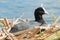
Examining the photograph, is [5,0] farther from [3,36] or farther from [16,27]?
[3,36]

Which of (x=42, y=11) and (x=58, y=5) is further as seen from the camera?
(x=58, y=5)

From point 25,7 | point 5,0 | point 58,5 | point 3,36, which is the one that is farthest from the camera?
point 5,0

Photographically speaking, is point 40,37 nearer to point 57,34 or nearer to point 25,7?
point 57,34

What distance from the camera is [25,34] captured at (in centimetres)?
341

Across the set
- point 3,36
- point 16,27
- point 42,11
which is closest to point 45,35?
point 3,36

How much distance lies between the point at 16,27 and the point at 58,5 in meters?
9.22

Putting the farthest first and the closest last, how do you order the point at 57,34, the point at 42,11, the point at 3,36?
1. the point at 42,11
2. the point at 57,34
3. the point at 3,36

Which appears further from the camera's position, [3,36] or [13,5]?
[13,5]

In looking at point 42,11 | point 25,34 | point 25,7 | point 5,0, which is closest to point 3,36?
point 25,34

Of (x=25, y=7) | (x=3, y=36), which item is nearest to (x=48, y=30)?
(x=3, y=36)

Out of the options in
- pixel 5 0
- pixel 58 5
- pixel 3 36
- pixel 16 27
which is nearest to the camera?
pixel 3 36

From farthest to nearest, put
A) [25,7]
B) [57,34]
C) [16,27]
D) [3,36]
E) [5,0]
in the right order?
[5,0] < [25,7] < [16,27] < [57,34] < [3,36]

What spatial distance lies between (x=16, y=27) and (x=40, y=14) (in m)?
2.90

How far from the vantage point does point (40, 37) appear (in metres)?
3.46
